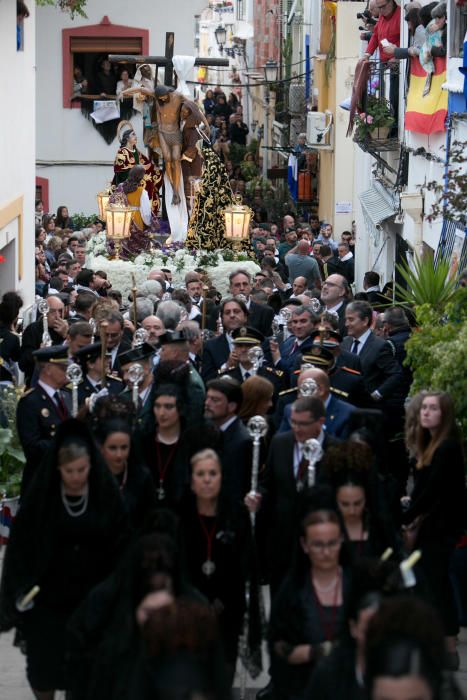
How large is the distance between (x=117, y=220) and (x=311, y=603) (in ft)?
55.4

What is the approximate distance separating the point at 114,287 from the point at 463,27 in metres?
7.71

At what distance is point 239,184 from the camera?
34625mm

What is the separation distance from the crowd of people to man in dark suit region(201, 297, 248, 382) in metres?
0.54

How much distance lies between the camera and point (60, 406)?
30.4 feet

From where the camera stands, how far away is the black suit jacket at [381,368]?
11648 millimetres

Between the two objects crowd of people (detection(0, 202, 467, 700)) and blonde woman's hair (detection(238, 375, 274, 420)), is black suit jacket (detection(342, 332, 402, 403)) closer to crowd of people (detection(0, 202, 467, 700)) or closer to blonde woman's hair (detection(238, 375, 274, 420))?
crowd of people (detection(0, 202, 467, 700))

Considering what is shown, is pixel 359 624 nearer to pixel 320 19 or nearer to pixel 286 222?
pixel 286 222

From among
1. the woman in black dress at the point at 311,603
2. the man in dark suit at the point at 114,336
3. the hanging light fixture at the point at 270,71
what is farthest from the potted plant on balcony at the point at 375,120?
the hanging light fixture at the point at 270,71

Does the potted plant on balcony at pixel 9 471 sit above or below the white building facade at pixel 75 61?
below

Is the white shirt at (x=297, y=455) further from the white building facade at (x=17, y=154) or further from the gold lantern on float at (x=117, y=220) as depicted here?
the gold lantern on float at (x=117, y=220)

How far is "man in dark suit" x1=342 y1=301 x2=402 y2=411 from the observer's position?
38.1 ft

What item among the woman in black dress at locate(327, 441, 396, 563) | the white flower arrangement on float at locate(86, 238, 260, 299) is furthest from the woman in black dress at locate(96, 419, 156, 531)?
the white flower arrangement on float at locate(86, 238, 260, 299)

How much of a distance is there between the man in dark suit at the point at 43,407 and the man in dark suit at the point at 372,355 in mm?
2814

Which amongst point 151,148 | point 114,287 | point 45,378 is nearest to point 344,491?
point 45,378
